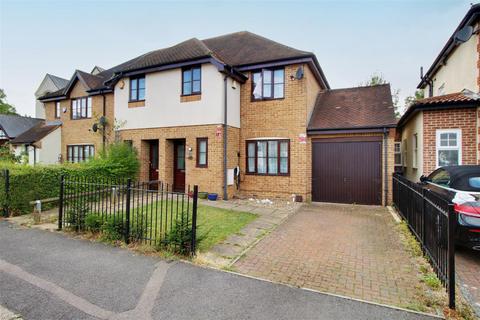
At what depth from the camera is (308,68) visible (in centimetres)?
1087

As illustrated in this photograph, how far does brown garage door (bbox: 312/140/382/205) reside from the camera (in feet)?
32.1

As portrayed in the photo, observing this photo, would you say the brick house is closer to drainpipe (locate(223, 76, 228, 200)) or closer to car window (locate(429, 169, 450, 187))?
drainpipe (locate(223, 76, 228, 200))

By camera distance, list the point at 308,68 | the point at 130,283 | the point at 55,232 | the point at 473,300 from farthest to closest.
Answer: the point at 308,68 < the point at 55,232 < the point at 130,283 < the point at 473,300

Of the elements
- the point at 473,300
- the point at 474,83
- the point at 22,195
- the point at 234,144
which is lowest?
the point at 473,300

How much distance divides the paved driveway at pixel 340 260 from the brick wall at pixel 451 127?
9.85 ft

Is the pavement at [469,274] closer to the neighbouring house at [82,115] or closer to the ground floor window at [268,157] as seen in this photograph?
the ground floor window at [268,157]

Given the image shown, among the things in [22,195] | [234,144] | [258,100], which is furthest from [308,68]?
[22,195]

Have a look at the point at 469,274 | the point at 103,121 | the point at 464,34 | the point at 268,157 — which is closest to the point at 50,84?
the point at 103,121

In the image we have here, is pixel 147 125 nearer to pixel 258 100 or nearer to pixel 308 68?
pixel 258 100

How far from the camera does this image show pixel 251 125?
1134 cm

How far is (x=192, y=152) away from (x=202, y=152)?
44 cm

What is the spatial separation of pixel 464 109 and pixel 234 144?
820cm

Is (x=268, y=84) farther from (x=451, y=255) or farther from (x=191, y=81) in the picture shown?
(x=451, y=255)

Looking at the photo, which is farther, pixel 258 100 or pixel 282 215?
pixel 258 100
